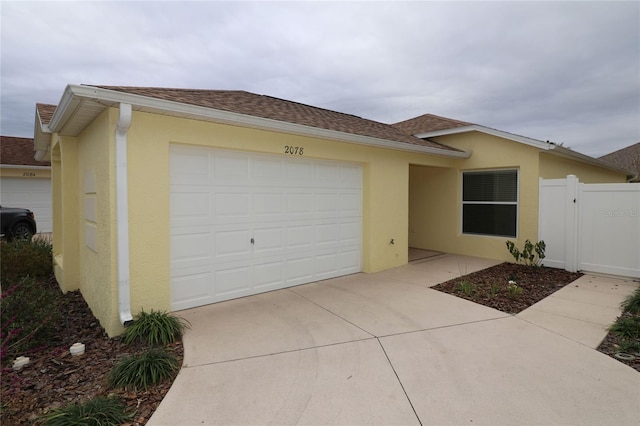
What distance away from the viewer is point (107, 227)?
4.25m

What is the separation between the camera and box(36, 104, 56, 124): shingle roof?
6121 millimetres

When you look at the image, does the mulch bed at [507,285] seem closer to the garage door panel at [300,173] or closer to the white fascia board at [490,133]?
the white fascia board at [490,133]

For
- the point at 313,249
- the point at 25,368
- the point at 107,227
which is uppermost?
the point at 107,227

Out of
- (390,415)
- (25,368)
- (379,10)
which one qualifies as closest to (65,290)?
(25,368)

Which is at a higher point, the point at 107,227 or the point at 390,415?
the point at 107,227

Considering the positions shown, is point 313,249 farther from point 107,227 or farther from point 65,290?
point 65,290

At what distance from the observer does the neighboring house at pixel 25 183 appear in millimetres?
14273

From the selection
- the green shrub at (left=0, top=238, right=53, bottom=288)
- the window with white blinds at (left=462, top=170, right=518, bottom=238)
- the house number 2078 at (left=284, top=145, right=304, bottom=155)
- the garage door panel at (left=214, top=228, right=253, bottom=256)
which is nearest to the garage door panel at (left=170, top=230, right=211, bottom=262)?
the garage door panel at (left=214, top=228, right=253, bottom=256)

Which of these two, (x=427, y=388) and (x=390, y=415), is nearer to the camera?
(x=390, y=415)

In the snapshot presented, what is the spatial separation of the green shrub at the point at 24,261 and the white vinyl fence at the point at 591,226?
1177 cm

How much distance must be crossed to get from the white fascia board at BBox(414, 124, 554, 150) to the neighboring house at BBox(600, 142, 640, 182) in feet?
67.0

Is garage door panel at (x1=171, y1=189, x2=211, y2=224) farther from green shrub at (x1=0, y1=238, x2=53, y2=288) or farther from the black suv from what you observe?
the black suv

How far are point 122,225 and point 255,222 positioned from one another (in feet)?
6.90

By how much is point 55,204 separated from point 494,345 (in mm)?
9000
